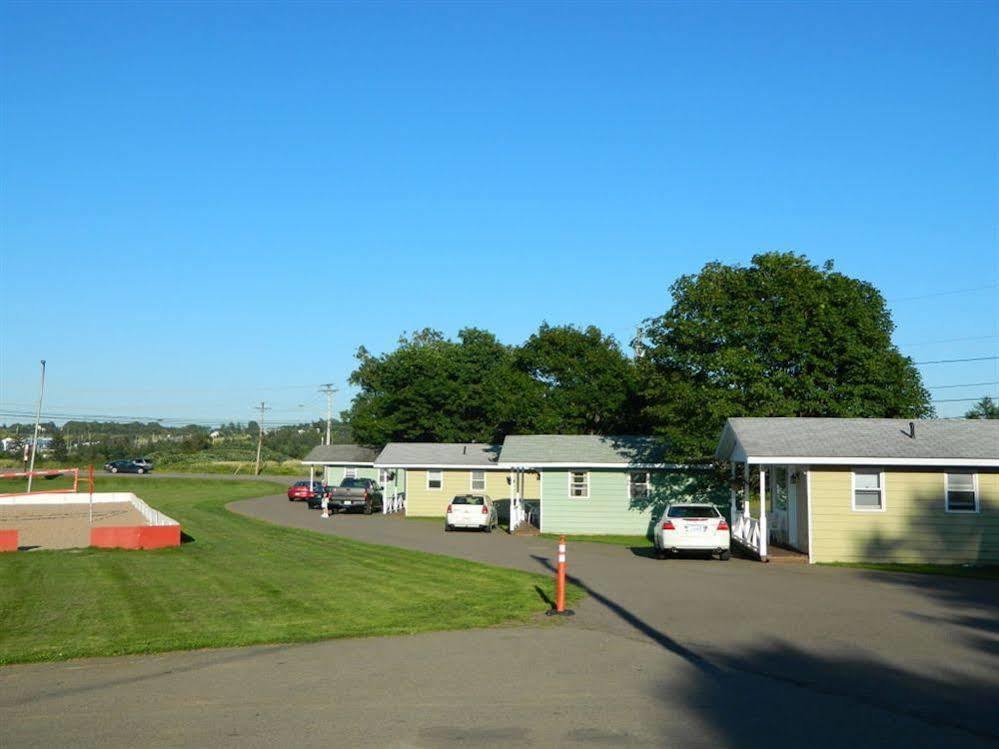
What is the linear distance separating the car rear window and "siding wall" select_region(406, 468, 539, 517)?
24.1 metres

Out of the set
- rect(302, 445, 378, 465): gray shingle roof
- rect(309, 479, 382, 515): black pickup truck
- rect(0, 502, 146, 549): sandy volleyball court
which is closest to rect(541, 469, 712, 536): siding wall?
rect(0, 502, 146, 549): sandy volleyball court

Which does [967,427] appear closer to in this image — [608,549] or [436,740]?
[608,549]

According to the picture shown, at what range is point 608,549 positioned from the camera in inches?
1100

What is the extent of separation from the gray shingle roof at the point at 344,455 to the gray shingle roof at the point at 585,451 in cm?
2430

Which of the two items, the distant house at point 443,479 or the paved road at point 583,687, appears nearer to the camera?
the paved road at point 583,687

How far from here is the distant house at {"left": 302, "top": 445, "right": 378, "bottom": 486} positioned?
202 ft

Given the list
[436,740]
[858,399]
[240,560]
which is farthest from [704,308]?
[436,740]

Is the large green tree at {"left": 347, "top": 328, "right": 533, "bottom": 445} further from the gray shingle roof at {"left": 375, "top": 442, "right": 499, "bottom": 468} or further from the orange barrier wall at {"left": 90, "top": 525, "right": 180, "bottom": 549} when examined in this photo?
the orange barrier wall at {"left": 90, "top": 525, "right": 180, "bottom": 549}

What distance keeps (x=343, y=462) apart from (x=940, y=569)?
44.0 m

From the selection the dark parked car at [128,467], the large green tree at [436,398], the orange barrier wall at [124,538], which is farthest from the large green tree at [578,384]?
the dark parked car at [128,467]

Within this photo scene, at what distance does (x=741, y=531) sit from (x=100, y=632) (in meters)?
18.8

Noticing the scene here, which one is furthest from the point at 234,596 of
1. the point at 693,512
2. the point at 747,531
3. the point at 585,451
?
A: the point at 585,451

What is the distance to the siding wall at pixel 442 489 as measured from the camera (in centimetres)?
4800

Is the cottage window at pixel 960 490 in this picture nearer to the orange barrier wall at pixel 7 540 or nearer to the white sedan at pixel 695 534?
the white sedan at pixel 695 534
